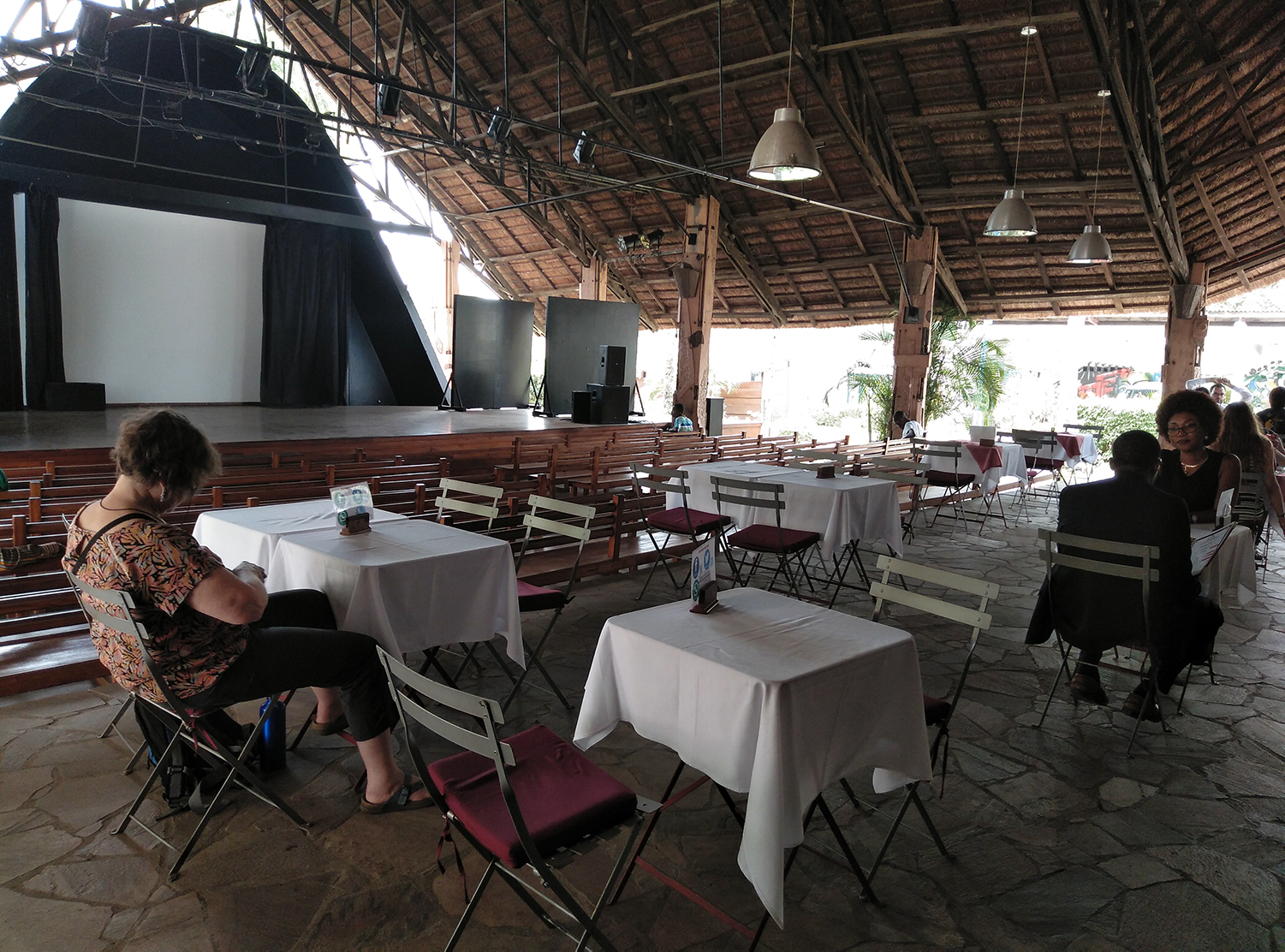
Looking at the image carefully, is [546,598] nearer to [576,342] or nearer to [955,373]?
[576,342]

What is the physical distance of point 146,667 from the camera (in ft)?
7.70

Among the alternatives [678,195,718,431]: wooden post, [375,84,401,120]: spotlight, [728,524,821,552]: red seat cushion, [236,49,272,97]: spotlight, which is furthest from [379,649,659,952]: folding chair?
[678,195,718,431]: wooden post

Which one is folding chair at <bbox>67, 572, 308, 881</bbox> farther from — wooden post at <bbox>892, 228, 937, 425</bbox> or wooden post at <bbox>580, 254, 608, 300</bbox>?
wooden post at <bbox>580, 254, 608, 300</bbox>

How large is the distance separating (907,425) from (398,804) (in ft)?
32.5

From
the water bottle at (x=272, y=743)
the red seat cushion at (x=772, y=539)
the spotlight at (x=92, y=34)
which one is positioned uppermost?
the spotlight at (x=92, y=34)

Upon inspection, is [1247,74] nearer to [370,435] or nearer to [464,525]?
[464,525]

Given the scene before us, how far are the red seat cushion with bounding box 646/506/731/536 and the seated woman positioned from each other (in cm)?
277

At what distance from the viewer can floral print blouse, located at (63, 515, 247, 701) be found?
7.34ft

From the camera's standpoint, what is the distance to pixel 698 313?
38.5 feet

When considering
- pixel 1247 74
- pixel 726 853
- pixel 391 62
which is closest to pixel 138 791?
pixel 726 853

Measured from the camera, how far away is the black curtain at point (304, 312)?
12391 mm

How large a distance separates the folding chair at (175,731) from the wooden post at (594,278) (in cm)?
1291

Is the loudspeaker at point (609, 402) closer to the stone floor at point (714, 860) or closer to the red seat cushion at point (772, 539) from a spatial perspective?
the red seat cushion at point (772, 539)

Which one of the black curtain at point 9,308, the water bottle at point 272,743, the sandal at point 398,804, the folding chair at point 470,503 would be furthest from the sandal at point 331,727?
the black curtain at point 9,308
